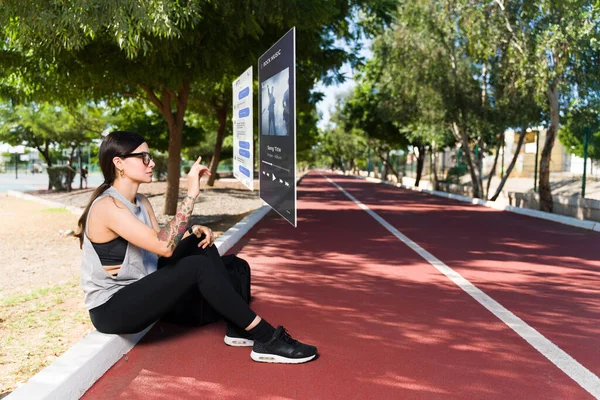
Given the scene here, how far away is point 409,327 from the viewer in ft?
16.6

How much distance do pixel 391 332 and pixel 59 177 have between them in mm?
30127

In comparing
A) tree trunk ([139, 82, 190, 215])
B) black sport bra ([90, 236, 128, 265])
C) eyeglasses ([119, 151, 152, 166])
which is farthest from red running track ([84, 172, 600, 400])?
tree trunk ([139, 82, 190, 215])

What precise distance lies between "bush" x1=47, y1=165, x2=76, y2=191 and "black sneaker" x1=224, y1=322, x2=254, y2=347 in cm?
2932

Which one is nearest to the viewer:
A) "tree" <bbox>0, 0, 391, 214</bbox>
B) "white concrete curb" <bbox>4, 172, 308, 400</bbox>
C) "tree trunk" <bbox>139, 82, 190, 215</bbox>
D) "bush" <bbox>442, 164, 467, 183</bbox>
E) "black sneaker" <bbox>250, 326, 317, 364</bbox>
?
"white concrete curb" <bbox>4, 172, 308, 400</bbox>

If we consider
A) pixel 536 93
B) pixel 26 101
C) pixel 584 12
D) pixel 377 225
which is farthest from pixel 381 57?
pixel 26 101

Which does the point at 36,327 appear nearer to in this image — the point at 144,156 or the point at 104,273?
the point at 104,273

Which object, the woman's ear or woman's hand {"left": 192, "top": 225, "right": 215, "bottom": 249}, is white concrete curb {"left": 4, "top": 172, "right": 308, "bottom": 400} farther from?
the woman's ear

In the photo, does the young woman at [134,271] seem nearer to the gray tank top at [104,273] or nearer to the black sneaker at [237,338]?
the gray tank top at [104,273]

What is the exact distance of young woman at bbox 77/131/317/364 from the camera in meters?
3.94

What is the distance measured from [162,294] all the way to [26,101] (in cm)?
1144

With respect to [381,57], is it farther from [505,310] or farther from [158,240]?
[158,240]

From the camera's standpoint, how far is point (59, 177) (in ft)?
104

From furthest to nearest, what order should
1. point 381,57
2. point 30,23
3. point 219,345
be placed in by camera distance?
1. point 381,57
2. point 30,23
3. point 219,345

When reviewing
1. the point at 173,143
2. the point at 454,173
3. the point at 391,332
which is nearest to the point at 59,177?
the point at 173,143
